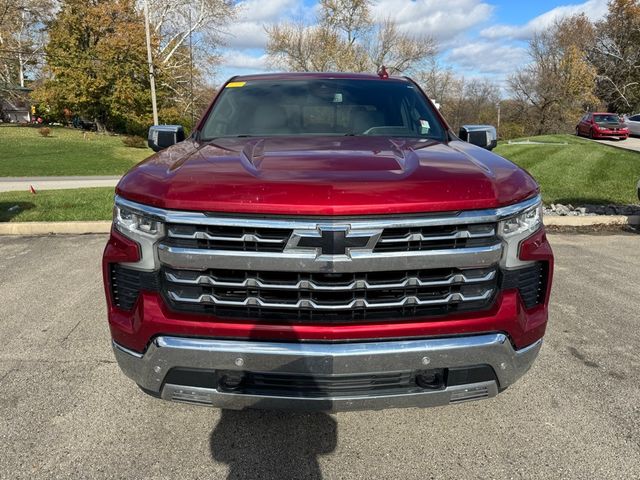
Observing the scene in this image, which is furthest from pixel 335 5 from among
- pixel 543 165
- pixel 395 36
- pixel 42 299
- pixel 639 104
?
pixel 42 299

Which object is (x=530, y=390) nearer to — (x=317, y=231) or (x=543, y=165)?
(x=317, y=231)

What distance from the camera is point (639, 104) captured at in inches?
1912

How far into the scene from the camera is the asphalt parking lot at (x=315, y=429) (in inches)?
96.3

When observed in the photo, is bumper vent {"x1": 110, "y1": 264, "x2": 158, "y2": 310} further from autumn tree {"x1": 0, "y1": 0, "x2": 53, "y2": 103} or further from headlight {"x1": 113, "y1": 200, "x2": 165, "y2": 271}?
autumn tree {"x1": 0, "y1": 0, "x2": 53, "y2": 103}

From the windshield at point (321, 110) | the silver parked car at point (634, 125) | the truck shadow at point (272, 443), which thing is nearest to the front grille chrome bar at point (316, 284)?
the truck shadow at point (272, 443)

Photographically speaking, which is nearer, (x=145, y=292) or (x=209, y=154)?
(x=145, y=292)

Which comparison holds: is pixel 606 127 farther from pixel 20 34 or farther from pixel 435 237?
pixel 20 34

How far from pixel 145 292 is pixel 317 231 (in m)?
0.83

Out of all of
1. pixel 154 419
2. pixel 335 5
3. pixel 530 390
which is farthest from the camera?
pixel 335 5

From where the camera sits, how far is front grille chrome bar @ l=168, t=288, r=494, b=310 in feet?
6.96

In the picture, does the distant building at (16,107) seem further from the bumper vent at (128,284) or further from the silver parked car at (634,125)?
the bumper vent at (128,284)

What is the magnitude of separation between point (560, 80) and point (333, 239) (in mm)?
54715

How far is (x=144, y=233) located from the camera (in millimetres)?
2184

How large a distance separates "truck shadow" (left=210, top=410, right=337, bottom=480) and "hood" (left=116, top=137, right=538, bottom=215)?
4.23 feet
